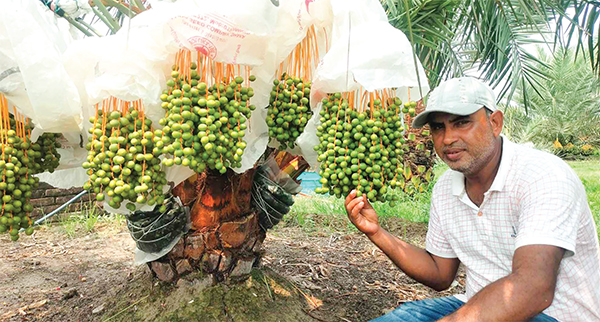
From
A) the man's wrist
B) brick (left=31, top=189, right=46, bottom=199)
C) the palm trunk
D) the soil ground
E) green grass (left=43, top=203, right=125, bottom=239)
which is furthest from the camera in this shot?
brick (left=31, top=189, right=46, bottom=199)

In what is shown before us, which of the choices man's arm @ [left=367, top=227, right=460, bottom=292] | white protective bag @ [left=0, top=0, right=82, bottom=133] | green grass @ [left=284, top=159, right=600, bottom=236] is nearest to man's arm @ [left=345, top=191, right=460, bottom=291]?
man's arm @ [left=367, top=227, right=460, bottom=292]

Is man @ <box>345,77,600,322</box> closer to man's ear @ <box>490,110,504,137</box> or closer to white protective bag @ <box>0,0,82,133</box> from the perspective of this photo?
man's ear @ <box>490,110,504,137</box>

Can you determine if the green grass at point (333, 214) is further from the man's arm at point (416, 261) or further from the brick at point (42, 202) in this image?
the man's arm at point (416, 261)

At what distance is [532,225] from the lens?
147 cm

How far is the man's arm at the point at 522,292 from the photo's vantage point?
1.38 meters

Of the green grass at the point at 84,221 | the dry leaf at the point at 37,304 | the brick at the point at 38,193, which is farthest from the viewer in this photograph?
the brick at the point at 38,193

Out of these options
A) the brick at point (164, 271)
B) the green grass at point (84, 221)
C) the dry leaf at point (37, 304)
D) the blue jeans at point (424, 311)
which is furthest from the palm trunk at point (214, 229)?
the green grass at point (84, 221)

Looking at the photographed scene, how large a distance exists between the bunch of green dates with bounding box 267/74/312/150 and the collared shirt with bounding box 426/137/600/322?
2.40 feet

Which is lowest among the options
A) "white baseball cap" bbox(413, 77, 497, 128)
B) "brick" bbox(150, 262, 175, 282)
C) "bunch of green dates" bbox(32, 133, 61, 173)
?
"brick" bbox(150, 262, 175, 282)

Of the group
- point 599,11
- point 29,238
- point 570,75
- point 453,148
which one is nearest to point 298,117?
point 453,148

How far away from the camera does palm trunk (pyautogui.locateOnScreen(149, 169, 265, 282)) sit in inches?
84.7

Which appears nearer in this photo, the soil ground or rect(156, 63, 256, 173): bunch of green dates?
rect(156, 63, 256, 173): bunch of green dates

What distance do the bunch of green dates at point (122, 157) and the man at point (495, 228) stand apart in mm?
679

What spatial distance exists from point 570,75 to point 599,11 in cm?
1520
